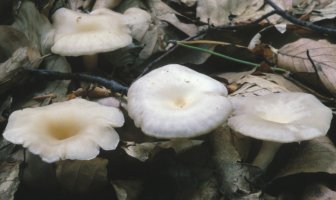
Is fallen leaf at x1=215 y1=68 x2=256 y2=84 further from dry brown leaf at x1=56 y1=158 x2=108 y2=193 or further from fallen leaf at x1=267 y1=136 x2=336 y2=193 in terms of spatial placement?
dry brown leaf at x1=56 y1=158 x2=108 y2=193

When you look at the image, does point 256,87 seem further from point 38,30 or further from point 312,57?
point 38,30

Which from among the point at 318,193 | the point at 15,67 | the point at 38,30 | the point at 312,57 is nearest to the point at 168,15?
the point at 38,30

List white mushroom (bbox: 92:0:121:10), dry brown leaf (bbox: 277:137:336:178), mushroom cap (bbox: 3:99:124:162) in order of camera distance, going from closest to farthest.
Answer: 1. mushroom cap (bbox: 3:99:124:162)
2. dry brown leaf (bbox: 277:137:336:178)
3. white mushroom (bbox: 92:0:121:10)

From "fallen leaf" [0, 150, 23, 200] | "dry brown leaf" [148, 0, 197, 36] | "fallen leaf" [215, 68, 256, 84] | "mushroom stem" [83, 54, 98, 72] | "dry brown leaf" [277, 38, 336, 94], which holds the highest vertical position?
"dry brown leaf" [277, 38, 336, 94]

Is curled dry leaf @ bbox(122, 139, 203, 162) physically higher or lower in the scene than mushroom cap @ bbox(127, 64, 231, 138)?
lower

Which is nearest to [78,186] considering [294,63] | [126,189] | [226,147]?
[126,189]

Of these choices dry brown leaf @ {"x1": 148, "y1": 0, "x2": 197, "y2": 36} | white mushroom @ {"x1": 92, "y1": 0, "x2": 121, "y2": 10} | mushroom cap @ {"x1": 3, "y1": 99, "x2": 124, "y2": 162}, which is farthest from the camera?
white mushroom @ {"x1": 92, "y1": 0, "x2": 121, "y2": 10}

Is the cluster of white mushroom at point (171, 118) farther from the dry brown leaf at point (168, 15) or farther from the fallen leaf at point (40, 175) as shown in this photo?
the dry brown leaf at point (168, 15)

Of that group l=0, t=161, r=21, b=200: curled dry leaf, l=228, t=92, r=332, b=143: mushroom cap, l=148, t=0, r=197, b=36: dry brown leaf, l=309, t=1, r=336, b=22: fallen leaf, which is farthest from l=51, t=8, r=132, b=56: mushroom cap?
l=309, t=1, r=336, b=22: fallen leaf
